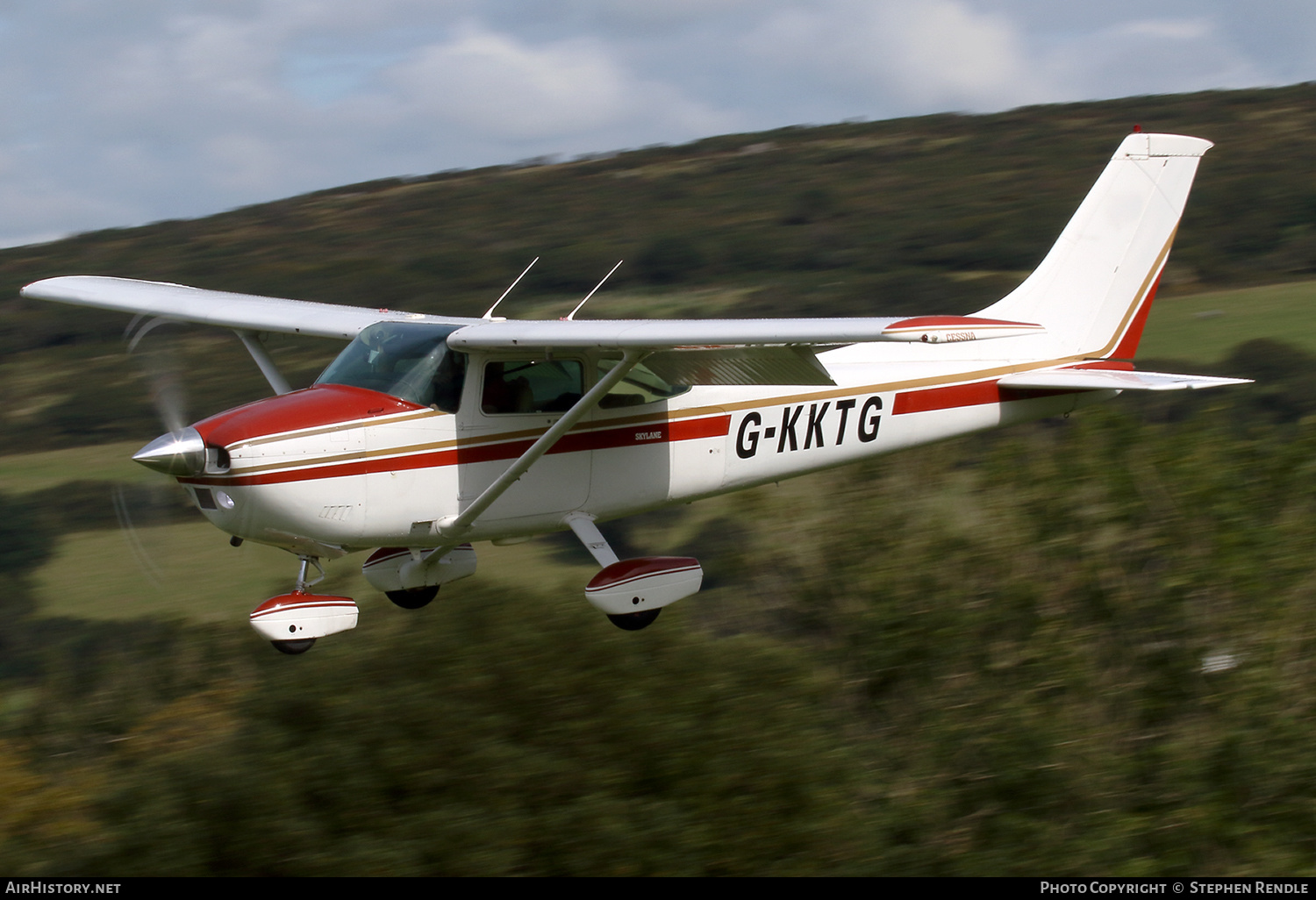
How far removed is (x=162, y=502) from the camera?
8.62 meters

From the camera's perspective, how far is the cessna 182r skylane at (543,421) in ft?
26.0

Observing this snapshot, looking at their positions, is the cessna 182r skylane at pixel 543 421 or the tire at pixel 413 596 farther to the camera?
the tire at pixel 413 596

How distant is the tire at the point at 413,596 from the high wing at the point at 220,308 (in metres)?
2.09

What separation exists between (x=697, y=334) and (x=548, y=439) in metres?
1.37

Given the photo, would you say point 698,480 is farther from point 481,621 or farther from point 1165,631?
point 1165,631

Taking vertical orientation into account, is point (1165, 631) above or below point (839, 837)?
above

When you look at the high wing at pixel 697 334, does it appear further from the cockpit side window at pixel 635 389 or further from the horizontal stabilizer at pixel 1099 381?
the horizontal stabilizer at pixel 1099 381

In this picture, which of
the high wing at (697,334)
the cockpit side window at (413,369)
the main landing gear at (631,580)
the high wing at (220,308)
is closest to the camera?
the high wing at (697,334)

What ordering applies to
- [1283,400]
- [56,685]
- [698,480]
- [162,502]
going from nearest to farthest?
[162,502] → [698,480] → [56,685] → [1283,400]

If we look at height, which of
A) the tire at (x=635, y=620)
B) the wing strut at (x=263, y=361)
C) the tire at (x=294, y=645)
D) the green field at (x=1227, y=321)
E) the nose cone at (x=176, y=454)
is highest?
the green field at (x=1227, y=321)

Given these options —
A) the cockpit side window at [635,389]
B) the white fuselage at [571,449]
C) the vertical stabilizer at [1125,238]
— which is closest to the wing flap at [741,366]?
the cockpit side window at [635,389]

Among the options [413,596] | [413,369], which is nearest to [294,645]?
[413,596]

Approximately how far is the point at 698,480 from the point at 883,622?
10.4 m
